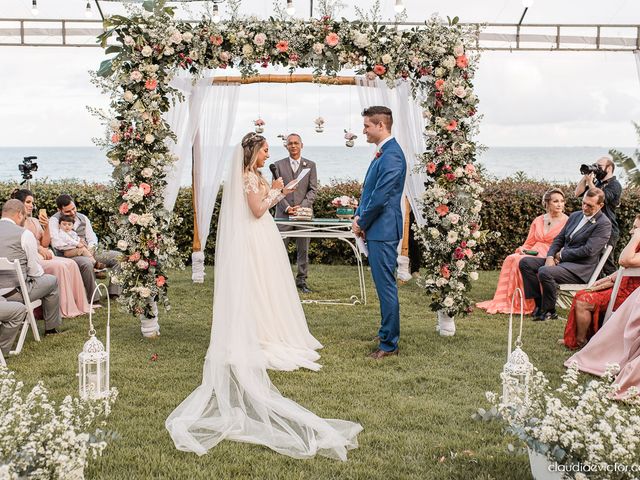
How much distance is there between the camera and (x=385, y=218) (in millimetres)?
5910

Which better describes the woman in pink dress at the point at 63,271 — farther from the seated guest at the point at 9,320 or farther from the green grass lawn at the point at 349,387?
the seated guest at the point at 9,320

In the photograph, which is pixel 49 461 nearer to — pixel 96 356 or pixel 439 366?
pixel 96 356

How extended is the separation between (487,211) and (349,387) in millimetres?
6352

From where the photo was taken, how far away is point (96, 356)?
4.58m

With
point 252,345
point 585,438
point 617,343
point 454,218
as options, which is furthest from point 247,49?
point 585,438

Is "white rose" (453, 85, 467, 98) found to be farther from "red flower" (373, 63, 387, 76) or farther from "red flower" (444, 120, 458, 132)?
"red flower" (373, 63, 387, 76)

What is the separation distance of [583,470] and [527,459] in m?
1.06

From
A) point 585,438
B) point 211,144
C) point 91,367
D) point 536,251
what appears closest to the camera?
point 585,438

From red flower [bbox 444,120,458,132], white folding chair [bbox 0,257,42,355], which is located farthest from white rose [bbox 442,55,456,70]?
white folding chair [bbox 0,257,42,355]

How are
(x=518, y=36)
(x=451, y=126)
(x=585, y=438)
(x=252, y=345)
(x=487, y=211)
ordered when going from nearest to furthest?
(x=585, y=438)
(x=252, y=345)
(x=451, y=126)
(x=487, y=211)
(x=518, y=36)

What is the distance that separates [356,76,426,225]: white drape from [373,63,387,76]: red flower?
7.74 feet


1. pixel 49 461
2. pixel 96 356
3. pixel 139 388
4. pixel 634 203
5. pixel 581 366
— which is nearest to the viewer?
pixel 49 461

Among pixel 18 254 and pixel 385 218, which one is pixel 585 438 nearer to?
pixel 385 218

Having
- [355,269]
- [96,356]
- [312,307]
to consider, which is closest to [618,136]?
[96,356]
